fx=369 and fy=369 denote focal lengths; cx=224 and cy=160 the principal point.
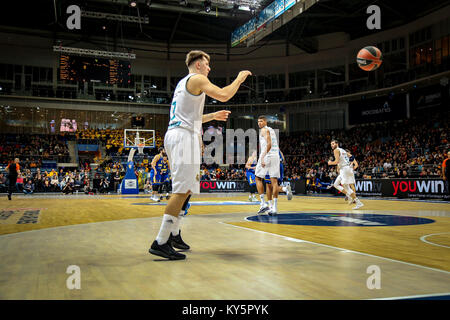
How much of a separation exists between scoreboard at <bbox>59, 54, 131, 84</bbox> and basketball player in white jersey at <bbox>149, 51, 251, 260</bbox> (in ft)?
82.1

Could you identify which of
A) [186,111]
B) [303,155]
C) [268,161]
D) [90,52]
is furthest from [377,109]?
[186,111]

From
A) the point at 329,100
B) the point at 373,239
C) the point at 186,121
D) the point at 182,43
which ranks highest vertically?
the point at 182,43

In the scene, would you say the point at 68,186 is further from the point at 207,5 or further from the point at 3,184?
the point at 207,5

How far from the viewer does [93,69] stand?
26578 millimetres

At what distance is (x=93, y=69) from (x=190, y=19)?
958cm

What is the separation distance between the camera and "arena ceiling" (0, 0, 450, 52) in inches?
981

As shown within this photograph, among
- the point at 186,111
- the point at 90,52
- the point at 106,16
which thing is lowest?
the point at 186,111

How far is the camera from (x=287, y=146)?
33.1 metres

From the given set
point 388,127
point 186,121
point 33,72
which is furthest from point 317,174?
point 33,72

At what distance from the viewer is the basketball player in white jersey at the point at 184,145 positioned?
333 cm
